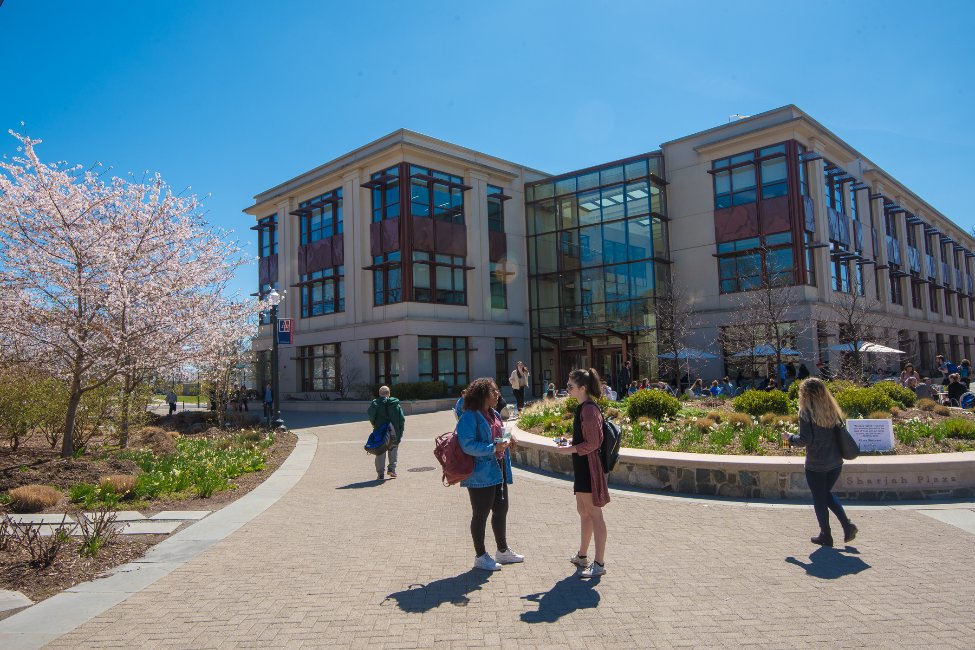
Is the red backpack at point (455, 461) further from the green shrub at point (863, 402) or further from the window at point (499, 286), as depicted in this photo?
the window at point (499, 286)

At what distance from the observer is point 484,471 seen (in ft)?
18.6

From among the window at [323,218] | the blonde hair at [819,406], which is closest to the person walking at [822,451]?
the blonde hair at [819,406]

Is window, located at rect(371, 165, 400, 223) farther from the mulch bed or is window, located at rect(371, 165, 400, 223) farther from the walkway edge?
the walkway edge

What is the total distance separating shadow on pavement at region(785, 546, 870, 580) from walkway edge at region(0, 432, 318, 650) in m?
5.50

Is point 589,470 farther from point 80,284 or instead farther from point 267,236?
point 267,236

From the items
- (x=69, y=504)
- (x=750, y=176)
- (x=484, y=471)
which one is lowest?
(x=69, y=504)

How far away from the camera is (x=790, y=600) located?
15.5 feet

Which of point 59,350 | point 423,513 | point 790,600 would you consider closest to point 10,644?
point 423,513

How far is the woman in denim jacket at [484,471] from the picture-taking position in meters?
5.62

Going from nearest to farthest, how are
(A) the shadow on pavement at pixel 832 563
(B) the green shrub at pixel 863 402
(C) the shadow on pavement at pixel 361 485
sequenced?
(A) the shadow on pavement at pixel 832 563, (C) the shadow on pavement at pixel 361 485, (B) the green shrub at pixel 863 402

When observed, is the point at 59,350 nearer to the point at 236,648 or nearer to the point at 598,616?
the point at 236,648

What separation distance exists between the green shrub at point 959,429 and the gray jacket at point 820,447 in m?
4.73

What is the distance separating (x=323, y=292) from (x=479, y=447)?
1266 inches

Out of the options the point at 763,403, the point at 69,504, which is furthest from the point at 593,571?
the point at 763,403
